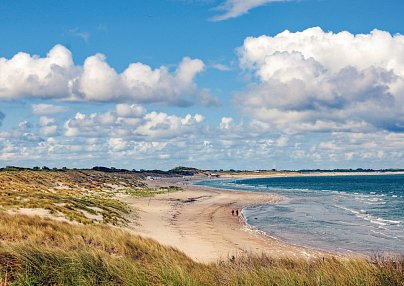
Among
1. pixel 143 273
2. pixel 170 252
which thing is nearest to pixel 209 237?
pixel 170 252

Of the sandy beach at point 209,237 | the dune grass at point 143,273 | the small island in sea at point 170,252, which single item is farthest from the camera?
the sandy beach at point 209,237

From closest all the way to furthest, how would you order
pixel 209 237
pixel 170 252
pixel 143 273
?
pixel 143 273 → pixel 170 252 → pixel 209 237

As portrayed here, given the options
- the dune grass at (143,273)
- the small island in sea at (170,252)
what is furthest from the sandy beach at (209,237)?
the dune grass at (143,273)

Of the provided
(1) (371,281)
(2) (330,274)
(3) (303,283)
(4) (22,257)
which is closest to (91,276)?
(4) (22,257)

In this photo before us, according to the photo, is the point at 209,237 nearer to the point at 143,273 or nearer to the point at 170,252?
the point at 170,252

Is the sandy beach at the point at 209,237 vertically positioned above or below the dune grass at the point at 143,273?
below

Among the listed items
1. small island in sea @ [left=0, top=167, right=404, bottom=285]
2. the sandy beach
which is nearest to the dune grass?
small island in sea @ [left=0, top=167, right=404, bottom=285]

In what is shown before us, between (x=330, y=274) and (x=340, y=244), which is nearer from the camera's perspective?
(x=330, y=274)

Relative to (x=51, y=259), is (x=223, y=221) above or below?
below

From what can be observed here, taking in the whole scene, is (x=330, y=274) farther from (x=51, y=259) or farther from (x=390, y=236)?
(x=390, y=236)

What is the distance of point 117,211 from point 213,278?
1182 inches

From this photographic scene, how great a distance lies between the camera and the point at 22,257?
1078 centimetres

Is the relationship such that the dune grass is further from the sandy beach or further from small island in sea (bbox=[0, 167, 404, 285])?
the sandy beach

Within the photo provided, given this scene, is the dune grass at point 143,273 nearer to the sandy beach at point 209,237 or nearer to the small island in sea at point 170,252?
the small island in sea at point 170,252
